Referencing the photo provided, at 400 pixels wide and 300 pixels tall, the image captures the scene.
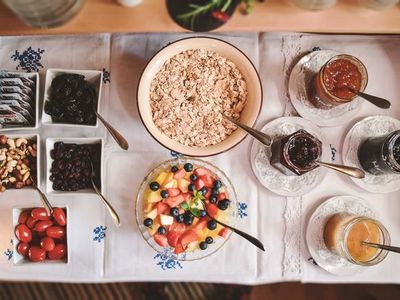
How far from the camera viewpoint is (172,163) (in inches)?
54.0

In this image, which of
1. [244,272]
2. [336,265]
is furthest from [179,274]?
[336,265]

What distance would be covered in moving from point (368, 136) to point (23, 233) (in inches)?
40.3

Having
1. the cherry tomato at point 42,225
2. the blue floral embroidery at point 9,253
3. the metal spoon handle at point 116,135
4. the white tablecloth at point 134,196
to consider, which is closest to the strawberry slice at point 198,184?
the white tablecloth at point 134,196

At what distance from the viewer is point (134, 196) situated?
4.57 ft

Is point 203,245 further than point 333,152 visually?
No

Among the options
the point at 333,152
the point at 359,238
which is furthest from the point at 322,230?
the point at 333,152

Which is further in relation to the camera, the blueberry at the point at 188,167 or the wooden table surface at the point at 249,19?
the blueberry at the point at 188,167

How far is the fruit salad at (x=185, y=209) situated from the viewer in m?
1.30

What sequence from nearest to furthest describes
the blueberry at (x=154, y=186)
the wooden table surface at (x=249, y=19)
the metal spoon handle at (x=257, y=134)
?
the wooden table surface at (x=249, y=19)
the metal spoon handle at (x=257, y=134)
the blueberry at (x=154, y=186)

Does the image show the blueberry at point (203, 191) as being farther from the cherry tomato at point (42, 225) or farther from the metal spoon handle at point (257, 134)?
the cherry tomato at point (42, 225)

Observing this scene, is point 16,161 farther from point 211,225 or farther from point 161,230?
point 211,225

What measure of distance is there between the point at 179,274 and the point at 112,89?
0.57 metres

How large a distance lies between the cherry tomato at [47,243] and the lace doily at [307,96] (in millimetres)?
790

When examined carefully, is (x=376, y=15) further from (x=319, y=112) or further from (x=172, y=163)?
(x=172, y=163)
